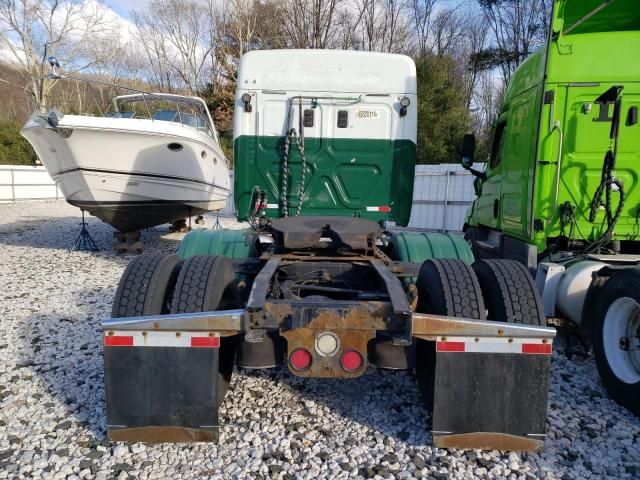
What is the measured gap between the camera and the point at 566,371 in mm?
4059

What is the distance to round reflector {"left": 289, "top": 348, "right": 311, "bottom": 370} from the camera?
2.55m

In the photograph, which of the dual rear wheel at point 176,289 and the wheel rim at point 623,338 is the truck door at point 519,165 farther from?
the dual rear wheel at point 176,289

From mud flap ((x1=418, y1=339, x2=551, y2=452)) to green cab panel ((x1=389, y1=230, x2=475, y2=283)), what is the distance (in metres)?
1.78

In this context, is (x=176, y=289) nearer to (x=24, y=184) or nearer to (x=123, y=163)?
(x=123, y=163)

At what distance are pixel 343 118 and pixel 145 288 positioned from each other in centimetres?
364

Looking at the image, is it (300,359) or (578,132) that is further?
(578,132)

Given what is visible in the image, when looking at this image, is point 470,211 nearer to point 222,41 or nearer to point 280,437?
point 280,437

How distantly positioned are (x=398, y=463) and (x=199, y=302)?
149cm

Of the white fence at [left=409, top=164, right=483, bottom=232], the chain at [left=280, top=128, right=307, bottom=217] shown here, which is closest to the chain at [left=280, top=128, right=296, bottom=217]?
the chain at [left=280, top=128, right=307, bottom=217]

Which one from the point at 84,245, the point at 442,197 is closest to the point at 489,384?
the point at 84,245

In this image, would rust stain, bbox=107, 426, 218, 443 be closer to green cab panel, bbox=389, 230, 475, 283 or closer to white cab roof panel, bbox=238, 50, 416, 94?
green cab panel, bbox=389, 230, 475, 283

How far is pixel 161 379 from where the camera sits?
265cm

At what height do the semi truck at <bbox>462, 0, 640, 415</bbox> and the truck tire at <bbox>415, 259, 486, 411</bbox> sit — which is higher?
the semi truck at <bbox>462, 0, 640, 415</bbox>

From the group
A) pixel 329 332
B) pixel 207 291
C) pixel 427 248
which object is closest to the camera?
pixel 329 332
